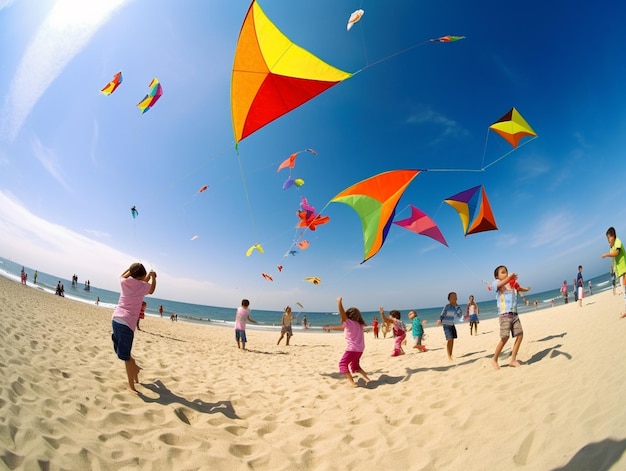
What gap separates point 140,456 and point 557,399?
430 cm

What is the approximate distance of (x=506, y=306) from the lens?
4855mm

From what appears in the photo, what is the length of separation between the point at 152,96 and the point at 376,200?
275 inches

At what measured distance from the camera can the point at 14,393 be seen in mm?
2883

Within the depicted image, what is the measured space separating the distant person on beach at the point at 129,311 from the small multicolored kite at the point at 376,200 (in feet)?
15.4

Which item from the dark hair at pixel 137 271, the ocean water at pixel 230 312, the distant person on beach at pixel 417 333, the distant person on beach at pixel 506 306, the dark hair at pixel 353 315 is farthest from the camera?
the ocean water at pixel 230 312

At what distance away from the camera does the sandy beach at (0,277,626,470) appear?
7.22ft

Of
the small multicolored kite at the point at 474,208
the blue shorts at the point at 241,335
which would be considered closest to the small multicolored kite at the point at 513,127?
the small multicolored kite at the point at 474,208

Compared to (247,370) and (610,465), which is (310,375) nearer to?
(247,370)

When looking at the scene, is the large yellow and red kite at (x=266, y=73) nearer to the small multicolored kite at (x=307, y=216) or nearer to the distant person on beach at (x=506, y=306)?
the distant person on beach at (x=506, y=306)

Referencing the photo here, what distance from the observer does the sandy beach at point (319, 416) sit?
2199 millimetres

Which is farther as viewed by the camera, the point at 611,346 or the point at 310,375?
the point at 310,375

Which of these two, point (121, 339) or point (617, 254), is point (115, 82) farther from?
point (617, 254)

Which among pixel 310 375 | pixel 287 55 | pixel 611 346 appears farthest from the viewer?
pixel 310 375

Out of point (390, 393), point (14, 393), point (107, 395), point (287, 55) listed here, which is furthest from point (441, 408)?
point (287, 55)
